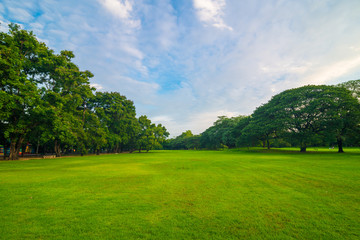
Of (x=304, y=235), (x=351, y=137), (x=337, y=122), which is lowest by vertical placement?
(x=304, y=235)

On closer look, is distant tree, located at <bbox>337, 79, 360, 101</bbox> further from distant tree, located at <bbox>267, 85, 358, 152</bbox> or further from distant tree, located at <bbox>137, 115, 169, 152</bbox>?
distant tree, located at <bbox>137, 115, 169, 152</bbox>

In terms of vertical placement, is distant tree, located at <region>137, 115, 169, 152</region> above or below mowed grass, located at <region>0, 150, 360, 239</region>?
above

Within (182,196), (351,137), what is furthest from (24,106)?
(351,137)

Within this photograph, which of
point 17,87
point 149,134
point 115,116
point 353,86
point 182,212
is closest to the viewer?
point 182,212

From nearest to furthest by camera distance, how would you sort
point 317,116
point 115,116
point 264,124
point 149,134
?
1. point 317,116
2. point 264,124
3. point 115,116
4. point 149,134

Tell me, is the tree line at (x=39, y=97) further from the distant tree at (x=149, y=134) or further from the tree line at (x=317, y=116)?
the tree line at (x=317, y=116)

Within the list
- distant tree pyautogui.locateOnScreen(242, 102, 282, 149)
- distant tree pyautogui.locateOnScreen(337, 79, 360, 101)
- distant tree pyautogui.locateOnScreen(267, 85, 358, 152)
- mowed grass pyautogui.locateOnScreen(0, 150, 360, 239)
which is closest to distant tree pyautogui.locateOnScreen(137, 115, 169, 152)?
distant tree pyautogui.locateOnScreen(242, 102, 282, 149)

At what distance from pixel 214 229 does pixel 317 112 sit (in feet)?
121

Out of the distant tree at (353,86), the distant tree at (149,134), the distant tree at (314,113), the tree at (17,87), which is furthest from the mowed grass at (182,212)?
the distant tree at (149,134)

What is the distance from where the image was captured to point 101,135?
130ft

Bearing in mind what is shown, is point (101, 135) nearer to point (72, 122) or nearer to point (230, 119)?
point (72, 122)

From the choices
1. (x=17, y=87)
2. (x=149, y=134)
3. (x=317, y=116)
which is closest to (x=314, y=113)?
(x=317, y=116)

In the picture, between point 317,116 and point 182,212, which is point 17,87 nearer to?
point 182,212

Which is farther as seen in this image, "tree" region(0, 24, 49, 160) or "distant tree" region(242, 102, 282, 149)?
"distant tree" region(242, 102, 282, 149)
